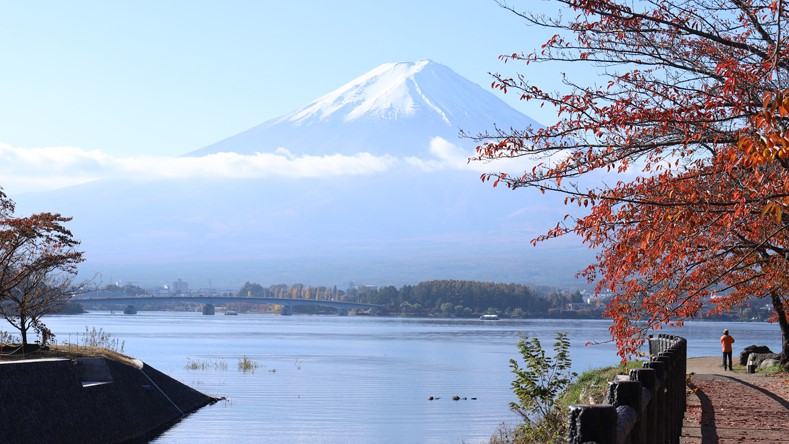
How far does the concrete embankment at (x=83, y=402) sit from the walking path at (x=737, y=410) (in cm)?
1283

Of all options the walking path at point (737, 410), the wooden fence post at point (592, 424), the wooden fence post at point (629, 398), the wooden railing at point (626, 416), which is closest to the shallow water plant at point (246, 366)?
the walking path at point (737, 410)

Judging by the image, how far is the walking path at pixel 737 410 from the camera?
1633cm

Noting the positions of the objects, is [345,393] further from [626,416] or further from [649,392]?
[626,416]

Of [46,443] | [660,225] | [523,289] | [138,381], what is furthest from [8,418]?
[523,289]

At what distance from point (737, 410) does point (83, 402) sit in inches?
582

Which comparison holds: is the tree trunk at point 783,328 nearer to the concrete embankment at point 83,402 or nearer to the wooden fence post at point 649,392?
the concrete embankment at point 83,402

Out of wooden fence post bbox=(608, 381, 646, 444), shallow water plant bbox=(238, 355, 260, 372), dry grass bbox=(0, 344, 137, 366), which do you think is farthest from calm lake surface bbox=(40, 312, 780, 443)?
wooden fence post bbox=(608, 381, 646, 444)

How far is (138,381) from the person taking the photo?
32.1 meters

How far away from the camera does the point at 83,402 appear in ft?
84.4

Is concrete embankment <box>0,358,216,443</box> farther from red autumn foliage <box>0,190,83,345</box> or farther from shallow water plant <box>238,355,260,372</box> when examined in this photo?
shallow water plant <box>238,355,260,372</box>

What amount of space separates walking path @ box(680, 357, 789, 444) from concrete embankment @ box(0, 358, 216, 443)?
12.8 m

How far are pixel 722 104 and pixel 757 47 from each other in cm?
117

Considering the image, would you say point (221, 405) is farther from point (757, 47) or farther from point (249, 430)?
point (757, 47)

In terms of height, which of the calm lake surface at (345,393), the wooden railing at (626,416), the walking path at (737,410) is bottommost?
the calm lake surface at (345,393)
